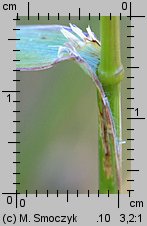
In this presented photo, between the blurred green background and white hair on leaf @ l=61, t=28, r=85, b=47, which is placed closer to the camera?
white hair on leaf @ l=61, t=28, r=85, b=47

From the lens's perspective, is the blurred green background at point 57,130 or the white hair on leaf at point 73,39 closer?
the white hair on leaf at point 73,39

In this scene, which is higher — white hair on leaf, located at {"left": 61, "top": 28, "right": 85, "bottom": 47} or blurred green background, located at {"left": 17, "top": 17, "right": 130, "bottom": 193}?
white hair on leaf, located at {"left": 61, "top": 28, "right": 85, "bottom": 47}

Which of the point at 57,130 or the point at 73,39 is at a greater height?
the point at 73,39

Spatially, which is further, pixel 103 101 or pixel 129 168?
pixel 129 168

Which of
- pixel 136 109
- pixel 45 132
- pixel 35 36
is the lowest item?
pixel 45 132

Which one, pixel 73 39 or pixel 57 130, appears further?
pixel 57 130

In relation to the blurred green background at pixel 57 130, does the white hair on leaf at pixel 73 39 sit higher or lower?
higher

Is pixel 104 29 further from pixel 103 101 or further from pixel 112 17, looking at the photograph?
pixel 103 101

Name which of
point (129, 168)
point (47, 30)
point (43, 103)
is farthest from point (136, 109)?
point (43, 103)
